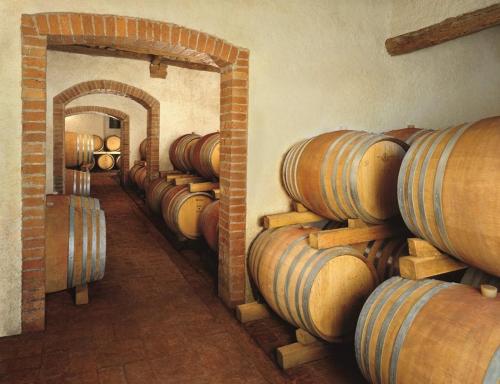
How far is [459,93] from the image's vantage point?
427 centimetres

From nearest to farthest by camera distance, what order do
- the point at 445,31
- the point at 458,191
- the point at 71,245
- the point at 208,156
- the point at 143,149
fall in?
the point at 458,191
the point at 71,245
the point at 445,31
the point at 208,156
the point at 143,149

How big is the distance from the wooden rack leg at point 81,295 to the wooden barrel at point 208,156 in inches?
86.7

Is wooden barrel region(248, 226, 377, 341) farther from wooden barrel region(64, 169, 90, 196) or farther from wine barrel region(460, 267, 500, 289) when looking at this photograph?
wooden barrel region(64, 169, 90, 196)

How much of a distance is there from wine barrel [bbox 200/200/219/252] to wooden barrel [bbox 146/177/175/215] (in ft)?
5.42

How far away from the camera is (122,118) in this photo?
9.61 meters

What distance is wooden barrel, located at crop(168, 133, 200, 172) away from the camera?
636 cm

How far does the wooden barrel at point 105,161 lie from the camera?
51.2 feet

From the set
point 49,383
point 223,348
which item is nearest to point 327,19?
point 223,348

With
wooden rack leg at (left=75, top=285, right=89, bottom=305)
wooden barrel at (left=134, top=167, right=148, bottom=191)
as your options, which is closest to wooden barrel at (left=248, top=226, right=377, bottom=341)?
wooden rack leg at (left=75, top=285, right=89, bottom=305)

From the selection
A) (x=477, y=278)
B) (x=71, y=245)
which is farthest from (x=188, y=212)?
(x=477, y=278)

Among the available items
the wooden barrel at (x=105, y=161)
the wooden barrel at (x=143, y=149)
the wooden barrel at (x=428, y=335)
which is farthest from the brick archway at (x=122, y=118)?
the wooden barrel at (x=428, y=335)

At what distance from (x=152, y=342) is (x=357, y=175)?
2.02m

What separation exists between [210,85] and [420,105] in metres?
4.82

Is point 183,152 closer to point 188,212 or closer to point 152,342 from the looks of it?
point 188,212
